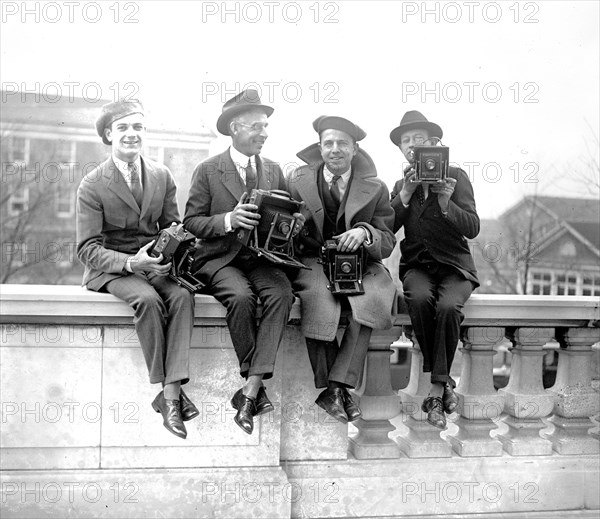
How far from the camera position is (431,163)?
4086 mm

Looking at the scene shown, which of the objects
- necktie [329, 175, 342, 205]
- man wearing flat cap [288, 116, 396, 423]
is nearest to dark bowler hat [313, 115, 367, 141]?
man wearing flat cap [288, 116, 396, 423]

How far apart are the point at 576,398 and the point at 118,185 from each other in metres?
2.97

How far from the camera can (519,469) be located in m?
4.12

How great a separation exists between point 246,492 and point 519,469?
1593 millimetres

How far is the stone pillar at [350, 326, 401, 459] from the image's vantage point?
13.1 ft

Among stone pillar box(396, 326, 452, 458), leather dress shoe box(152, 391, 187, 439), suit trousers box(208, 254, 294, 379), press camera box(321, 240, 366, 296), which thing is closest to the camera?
leather dress shoe box(152, 391, 187, 439)

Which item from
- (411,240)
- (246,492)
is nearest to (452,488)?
(246,492)

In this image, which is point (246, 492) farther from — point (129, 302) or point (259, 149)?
point (259, 149)

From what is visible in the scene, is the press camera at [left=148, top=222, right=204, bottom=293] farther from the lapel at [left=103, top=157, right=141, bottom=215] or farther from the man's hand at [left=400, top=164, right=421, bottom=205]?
the man's hand at [left=400, top=164, right=421, bottom=205]

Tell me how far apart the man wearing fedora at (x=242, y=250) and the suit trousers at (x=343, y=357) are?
27cm

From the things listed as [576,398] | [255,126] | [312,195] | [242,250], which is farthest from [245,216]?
[576,398]

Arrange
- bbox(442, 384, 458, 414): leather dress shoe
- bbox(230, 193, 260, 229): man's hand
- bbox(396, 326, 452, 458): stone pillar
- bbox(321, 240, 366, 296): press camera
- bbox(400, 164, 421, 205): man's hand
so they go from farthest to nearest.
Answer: bbox(400, 164, 421, 205): man's hand
bbox(396, 326, 452, 458): stone pillar
bbox(442, 384, 458, 414): leather dress shoe
bbox(321, 240, 366, 296): press camera
bbox(230, 193, 260, 229): man's hand

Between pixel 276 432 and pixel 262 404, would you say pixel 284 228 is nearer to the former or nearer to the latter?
pixel 262 404

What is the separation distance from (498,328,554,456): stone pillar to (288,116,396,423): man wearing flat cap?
910 millimetres
